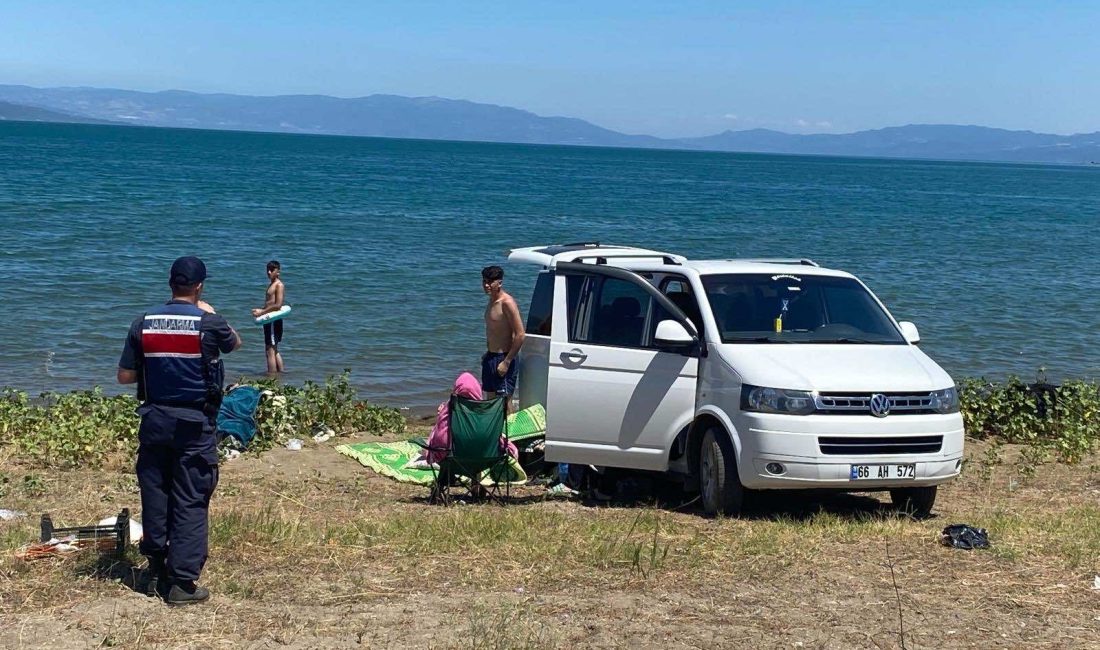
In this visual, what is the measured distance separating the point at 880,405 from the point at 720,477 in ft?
3.87

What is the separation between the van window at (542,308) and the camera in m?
10.0

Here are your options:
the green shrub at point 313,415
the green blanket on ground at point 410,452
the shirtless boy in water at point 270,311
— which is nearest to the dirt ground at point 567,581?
the green blanket on ground at point 410,452

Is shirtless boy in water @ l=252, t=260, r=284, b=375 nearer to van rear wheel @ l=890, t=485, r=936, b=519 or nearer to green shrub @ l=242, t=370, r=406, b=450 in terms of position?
green shrub @ l=242, t=370, r=406, b=450

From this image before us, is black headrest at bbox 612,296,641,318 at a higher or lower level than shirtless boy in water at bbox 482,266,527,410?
higher

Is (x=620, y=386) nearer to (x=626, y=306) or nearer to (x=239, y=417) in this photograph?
(x=626, y=306)

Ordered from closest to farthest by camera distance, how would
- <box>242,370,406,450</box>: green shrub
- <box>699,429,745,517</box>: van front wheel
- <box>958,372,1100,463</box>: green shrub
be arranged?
1. <box>699,429,745,517</box>: van front wheel
2. <box>242,370,406,450</box>: green shrub
3. <box>958,372,1100,463</box>: green shrub

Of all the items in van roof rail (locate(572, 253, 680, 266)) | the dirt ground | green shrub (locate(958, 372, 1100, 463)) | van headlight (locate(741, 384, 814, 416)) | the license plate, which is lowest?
green shrub (locate(958, 372, 1100, 463))

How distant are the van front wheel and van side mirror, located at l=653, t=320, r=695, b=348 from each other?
646 mm

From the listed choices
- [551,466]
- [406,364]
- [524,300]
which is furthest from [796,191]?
[551,466]

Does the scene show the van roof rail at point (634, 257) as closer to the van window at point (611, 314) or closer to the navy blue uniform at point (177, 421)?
the van window at point (611, 314)

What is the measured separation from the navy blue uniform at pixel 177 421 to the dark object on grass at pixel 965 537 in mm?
4416

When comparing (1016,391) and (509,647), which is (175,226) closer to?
(1016,391)

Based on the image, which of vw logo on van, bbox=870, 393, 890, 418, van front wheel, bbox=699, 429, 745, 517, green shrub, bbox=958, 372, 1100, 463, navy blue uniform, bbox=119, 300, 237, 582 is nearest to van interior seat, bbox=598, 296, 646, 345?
van front wheel, bbox=699, 429, 745, 517

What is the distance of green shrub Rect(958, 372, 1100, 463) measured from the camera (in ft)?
42.9
